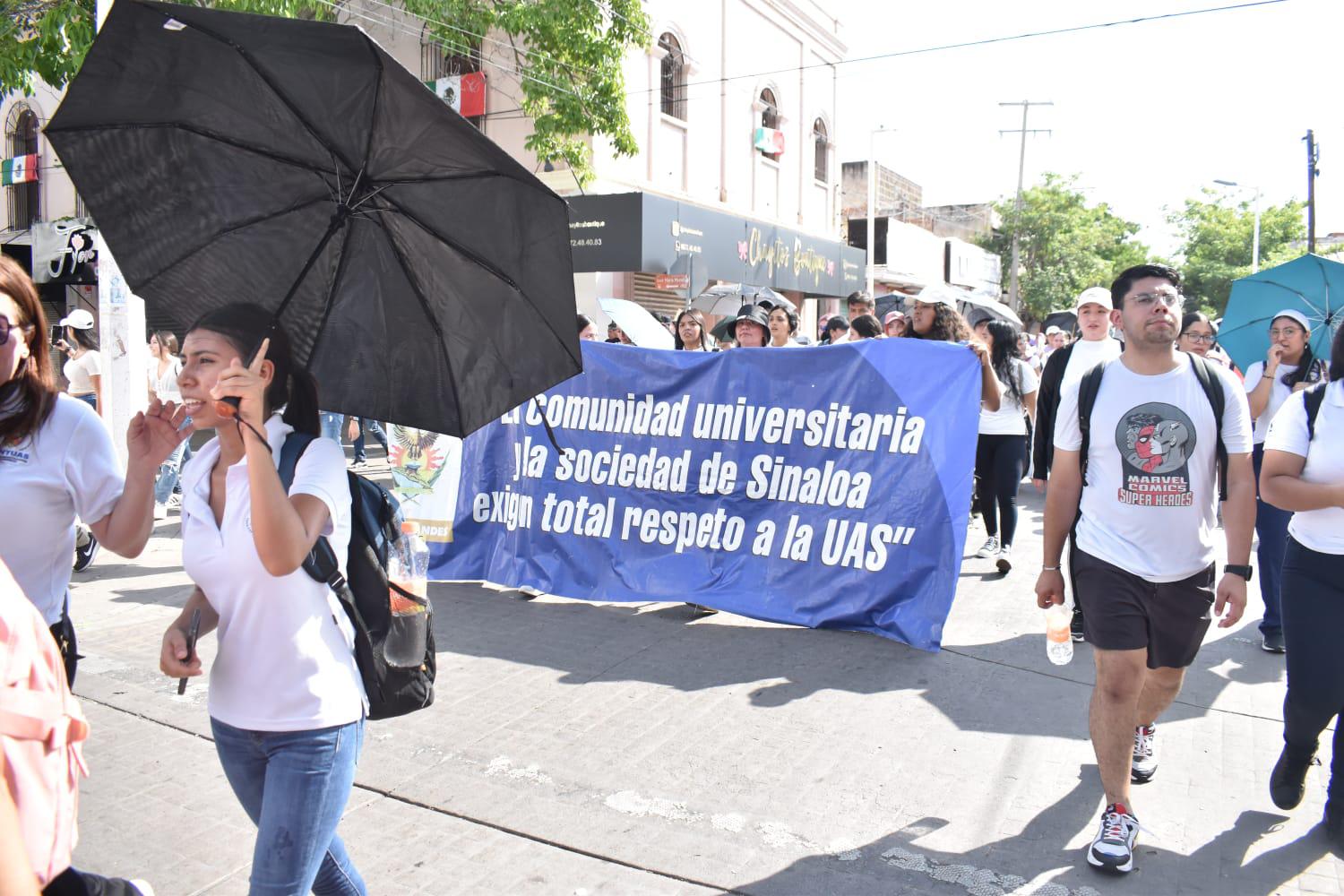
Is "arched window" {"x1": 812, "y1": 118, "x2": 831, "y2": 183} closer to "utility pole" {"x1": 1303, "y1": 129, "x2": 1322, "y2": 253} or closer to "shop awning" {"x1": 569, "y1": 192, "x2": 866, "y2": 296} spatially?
"shop awning" {"x1": 569, "y1": 192, "x2": 866, "y2": 296}

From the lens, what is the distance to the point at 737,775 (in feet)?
13.9

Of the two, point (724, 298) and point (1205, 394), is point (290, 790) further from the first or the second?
point (724, 298)

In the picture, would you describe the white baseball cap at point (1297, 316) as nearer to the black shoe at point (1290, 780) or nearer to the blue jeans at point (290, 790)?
the black shoe at point (1290, 780)

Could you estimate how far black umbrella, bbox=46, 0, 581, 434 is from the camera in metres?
2.57

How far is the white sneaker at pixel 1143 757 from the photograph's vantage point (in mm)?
4160

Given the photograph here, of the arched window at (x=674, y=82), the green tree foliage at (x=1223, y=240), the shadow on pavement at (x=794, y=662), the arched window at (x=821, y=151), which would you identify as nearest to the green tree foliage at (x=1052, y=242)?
the green tree foliage at (x=1223, y=240)

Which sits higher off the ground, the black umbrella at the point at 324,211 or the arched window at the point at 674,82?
the arched window at the point at 674,82

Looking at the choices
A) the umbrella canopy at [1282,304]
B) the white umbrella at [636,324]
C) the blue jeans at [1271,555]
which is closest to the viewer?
the blue jeans at [1271,555]

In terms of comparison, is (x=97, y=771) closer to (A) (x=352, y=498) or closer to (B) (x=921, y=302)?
(A) (x=352, y=498)

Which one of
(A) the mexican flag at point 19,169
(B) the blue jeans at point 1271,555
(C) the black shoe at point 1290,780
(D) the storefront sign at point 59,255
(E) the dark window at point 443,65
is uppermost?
(E) the dark window at point 443,65

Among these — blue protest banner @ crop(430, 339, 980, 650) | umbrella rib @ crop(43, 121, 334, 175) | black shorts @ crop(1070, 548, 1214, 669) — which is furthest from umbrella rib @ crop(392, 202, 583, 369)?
blue protest banner @ crop(430, 339, 980, 650)

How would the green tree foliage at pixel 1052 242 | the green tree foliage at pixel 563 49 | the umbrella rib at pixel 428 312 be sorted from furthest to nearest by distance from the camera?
1. the green tree foliage at pixel 1052 242
2. the green tree foliage at pixel 563 49
3. the umbrella rib at pixel 428 312

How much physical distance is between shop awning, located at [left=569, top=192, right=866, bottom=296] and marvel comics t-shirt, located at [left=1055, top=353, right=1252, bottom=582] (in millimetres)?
10856

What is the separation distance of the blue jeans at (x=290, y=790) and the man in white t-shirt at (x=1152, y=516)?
8.48 ft
